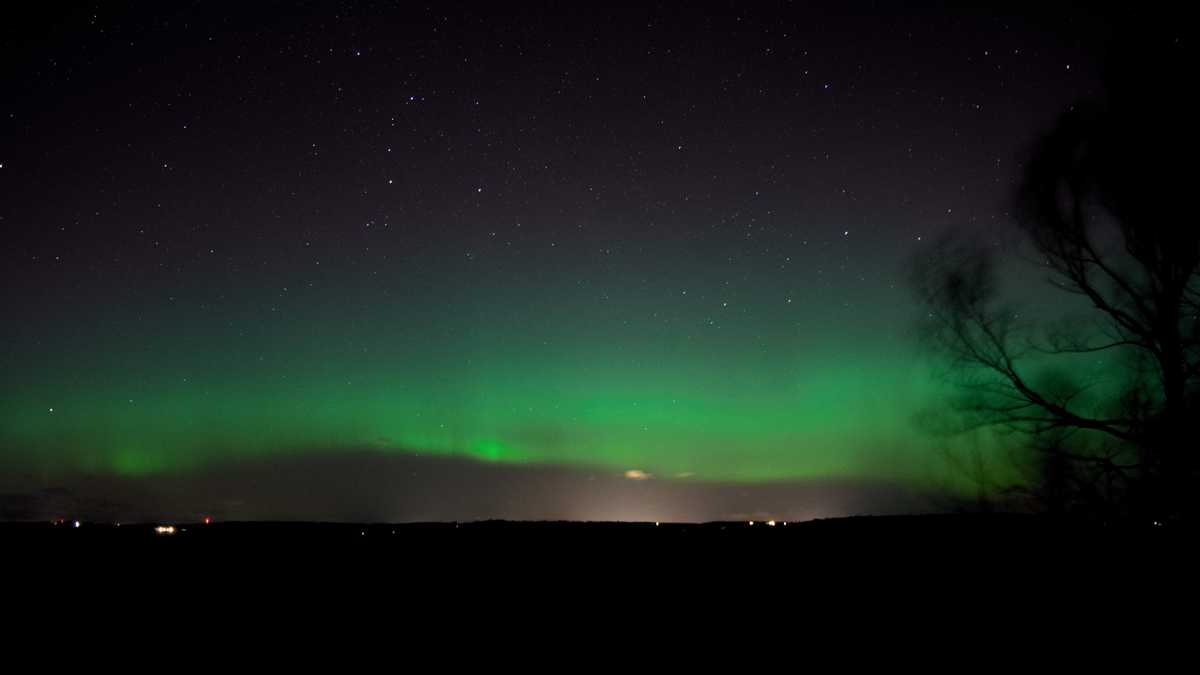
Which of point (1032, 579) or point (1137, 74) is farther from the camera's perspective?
point (1137, 74)

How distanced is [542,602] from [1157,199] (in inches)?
390

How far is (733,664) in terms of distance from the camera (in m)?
2.77

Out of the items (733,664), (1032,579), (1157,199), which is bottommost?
(733,664)

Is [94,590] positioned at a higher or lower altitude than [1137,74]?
lower

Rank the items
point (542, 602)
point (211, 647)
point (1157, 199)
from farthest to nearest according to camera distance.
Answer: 1. point (1157, 199)
2. point (542, 602)
3. point (211, 647)

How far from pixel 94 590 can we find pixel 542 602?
2.03 meters

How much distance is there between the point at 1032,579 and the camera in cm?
355

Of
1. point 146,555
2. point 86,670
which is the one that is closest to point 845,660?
point 86,670

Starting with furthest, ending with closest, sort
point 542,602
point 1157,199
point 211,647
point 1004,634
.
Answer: point 1157,199 → point 542,602 → point 1004,634 → point 211,647

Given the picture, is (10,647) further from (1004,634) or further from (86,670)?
(1004,634)

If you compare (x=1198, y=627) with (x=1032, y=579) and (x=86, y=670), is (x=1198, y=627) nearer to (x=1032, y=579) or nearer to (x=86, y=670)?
(x=1032, y=579)

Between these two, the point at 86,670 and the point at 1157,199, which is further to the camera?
the point at 1157,199

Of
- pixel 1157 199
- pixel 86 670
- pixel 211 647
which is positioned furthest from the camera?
pixel 1157 199

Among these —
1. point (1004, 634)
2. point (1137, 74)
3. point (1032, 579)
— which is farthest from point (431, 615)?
point (1137, 74)
